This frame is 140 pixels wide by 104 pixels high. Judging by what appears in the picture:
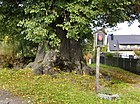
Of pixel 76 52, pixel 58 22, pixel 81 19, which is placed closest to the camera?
pixel 81 19

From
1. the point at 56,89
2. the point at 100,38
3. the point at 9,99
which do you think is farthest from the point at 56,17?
the point at 9,99

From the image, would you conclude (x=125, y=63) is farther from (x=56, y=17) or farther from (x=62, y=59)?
(x=56, y=17)

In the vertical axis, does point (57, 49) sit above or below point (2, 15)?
below

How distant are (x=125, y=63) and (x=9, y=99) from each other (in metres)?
20.4

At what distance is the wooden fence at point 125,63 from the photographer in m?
24.5

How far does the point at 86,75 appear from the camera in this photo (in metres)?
14.9

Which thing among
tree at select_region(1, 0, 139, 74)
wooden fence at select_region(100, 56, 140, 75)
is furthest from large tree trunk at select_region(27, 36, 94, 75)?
wooden fence at select_region(100, 56, 140, 75)

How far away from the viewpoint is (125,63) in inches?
1104

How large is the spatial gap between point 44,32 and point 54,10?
1.07 meters

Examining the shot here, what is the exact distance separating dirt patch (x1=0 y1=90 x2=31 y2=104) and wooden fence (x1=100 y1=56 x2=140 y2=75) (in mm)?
16135

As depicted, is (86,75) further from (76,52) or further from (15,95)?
(15,95)

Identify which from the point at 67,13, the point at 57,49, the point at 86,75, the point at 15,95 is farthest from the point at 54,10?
the point at 15,95

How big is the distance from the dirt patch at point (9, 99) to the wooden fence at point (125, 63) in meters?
16.1

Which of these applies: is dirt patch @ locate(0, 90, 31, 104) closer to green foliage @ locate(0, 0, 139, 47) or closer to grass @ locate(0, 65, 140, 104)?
grass @ locate(0, 65, 140, 104)
